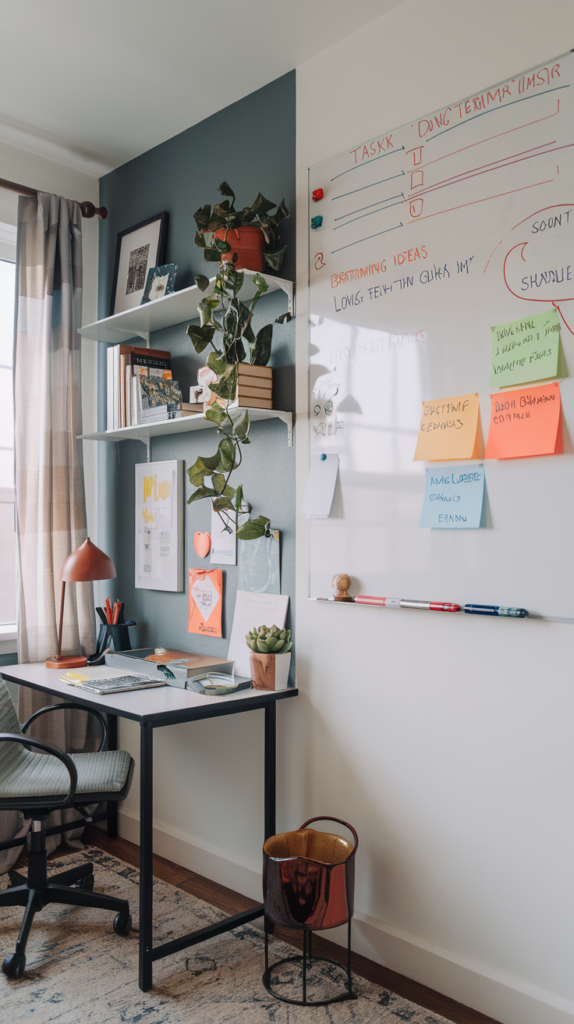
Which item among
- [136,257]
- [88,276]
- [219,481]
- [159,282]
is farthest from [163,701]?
[88,276]

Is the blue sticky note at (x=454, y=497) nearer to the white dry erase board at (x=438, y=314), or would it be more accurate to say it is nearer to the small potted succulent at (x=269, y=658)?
the white dry erase board at (x=438, y=314)

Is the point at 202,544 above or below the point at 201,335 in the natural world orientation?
below

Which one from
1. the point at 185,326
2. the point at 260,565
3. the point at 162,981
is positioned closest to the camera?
the point at 162,981

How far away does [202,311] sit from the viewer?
2.25 metres

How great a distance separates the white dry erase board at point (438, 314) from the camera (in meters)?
1.67

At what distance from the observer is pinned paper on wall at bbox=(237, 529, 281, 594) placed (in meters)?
2.35

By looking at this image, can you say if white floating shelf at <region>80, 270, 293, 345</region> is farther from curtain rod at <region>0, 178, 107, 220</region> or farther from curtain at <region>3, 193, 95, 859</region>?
curtain rod at <region>0, 178, 107, 220</region>

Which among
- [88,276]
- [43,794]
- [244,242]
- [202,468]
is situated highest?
[88,276]

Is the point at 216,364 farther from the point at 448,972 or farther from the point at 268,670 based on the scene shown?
the point at 448,972

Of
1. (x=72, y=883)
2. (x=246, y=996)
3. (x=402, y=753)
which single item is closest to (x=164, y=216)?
(x=402, y=753)

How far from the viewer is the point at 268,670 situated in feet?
7.18

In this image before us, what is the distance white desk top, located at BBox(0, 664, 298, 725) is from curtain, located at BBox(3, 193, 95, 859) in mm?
470

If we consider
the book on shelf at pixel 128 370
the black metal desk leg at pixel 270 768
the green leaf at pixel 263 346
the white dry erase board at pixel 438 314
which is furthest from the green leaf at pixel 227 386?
the black metal desk leg at pixel 270 768

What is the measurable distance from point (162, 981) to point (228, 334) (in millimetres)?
1858
